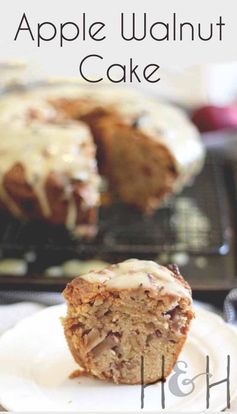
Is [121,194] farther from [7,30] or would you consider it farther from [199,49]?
[7,30]

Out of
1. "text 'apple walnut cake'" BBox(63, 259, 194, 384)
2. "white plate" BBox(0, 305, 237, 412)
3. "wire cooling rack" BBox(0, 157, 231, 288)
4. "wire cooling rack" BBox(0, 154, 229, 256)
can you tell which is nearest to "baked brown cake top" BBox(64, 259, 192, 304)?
"text 'apple walnut cake'" BBox(63, 259, 194, 384)

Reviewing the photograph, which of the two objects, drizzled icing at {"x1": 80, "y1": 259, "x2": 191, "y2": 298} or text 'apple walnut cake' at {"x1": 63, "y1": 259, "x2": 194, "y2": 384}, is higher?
drizzled icing at {"x1": 80, "y1": 259, "x2": 191, "y2": 298}

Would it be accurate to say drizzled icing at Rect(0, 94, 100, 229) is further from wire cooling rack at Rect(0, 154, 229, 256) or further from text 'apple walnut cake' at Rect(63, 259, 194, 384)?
text 'apple walnut cake' at Rect(63, 259, 194, 384)

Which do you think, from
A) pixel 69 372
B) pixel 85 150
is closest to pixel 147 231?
pixel 85 150

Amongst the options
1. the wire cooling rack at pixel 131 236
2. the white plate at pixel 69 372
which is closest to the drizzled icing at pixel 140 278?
the white plate at pixel 69 372

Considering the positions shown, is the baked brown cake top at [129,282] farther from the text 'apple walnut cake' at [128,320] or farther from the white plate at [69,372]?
the white plate at [69,372]

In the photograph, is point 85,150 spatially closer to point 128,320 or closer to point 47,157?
point 47,157
